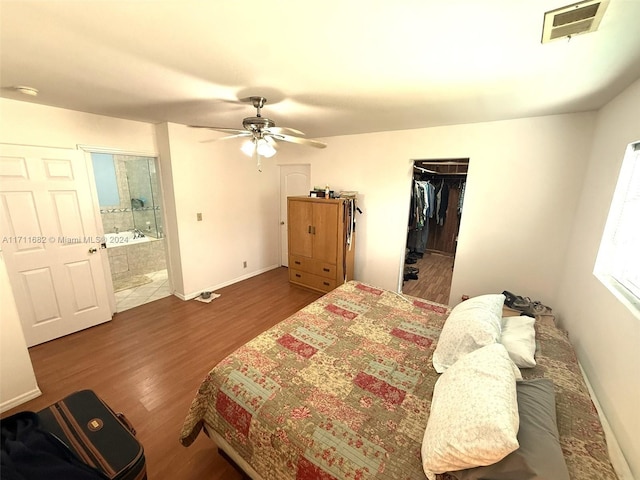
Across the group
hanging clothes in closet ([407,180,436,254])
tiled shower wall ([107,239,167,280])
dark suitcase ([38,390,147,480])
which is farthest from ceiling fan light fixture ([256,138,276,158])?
tiled shower wall ([107,239,167,280])

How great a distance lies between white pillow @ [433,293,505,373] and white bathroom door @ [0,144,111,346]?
3.62m

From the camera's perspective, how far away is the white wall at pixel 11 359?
183 centimetres

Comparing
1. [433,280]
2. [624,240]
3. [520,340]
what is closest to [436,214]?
[433,280]

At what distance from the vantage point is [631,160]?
5.53ft

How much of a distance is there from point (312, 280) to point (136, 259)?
3210 mm

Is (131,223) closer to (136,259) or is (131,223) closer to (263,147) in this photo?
(136,259)

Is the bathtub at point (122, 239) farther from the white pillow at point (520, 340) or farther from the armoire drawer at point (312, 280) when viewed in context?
the white pillow at point (520, 340)

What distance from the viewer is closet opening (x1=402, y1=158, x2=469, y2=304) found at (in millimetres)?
4337

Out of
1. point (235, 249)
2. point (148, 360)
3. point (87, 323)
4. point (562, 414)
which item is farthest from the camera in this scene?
point (235, 249)

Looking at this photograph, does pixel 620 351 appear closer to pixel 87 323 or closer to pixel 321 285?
pixel 321 285

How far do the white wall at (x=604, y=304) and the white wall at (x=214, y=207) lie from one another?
4.10m

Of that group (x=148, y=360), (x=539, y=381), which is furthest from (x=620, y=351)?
(x=148, y=360)

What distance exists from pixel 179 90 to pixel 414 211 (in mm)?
3968

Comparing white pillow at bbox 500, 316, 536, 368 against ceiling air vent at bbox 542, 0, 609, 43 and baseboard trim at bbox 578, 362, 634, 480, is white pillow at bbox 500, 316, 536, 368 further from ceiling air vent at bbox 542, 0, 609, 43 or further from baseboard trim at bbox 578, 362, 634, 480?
ceiling air vent at bbox 542, 0, 609, 43
